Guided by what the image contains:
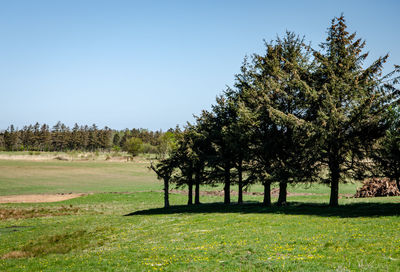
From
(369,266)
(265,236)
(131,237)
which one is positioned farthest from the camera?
(131,237)

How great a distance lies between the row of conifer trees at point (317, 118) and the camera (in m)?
26.2

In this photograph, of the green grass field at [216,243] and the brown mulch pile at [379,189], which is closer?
the green grass field at [216,243]

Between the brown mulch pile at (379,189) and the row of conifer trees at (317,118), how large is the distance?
52.0 feet

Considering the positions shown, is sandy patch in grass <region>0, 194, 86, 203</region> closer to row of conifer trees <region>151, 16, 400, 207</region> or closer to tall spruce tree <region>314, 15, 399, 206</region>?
row of conifer trees <region>151, 16, 400, 207</region>

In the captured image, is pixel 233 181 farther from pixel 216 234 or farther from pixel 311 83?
pixel 216 234

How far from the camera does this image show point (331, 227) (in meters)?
19.0

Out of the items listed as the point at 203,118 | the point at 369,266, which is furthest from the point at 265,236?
the point at 203,118

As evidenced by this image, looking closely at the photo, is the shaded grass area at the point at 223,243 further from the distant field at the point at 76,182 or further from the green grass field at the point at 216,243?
the distant field at the point at 76,182

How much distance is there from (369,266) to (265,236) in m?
7.43

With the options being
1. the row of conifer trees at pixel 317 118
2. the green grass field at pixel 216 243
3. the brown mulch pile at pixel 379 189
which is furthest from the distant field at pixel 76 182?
the green grass field at pixel 216 243

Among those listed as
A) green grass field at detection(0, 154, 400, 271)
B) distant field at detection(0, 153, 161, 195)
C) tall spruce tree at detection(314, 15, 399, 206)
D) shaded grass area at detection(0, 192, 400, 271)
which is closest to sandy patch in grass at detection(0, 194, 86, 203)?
distant field at detection(0, 153, 161, 195)

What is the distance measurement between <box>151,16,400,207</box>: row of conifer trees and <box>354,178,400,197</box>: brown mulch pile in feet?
52.0

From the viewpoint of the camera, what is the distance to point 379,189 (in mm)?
43469

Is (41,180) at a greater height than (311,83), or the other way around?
(311,83)
